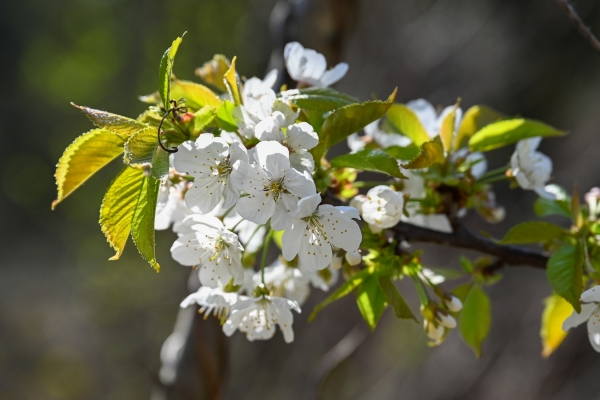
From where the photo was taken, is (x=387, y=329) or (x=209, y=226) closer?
(x=209, y=226)

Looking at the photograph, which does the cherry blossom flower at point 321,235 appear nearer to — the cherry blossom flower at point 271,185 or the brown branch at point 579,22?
the cherry blossom flower at point 271,185

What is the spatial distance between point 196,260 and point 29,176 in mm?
4211

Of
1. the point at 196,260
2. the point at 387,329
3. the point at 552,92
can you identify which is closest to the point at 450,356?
the point at 387,329

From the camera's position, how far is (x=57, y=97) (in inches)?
146

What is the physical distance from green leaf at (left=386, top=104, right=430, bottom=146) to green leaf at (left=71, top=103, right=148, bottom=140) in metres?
0.34

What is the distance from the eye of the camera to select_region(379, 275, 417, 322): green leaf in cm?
50

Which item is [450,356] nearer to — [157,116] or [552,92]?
[552,92]

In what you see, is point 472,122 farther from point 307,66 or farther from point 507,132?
point 307,66

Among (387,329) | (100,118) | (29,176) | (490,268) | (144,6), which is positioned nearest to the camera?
(100,118)

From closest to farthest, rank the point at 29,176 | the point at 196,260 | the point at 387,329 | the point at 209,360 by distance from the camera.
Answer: the point at 196,260 → the point at 209,360 → the point at 387,329 → the point at 29,176

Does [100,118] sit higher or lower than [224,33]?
higher

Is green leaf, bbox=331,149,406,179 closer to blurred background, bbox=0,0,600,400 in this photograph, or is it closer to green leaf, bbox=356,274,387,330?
green leaf, bbox=356,274,387,330

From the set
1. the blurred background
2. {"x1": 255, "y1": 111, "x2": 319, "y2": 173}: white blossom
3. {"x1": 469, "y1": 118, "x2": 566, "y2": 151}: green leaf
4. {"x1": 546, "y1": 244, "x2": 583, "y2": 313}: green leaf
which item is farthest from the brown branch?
the blurred background

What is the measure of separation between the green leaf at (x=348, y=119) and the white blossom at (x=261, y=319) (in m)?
0.20
